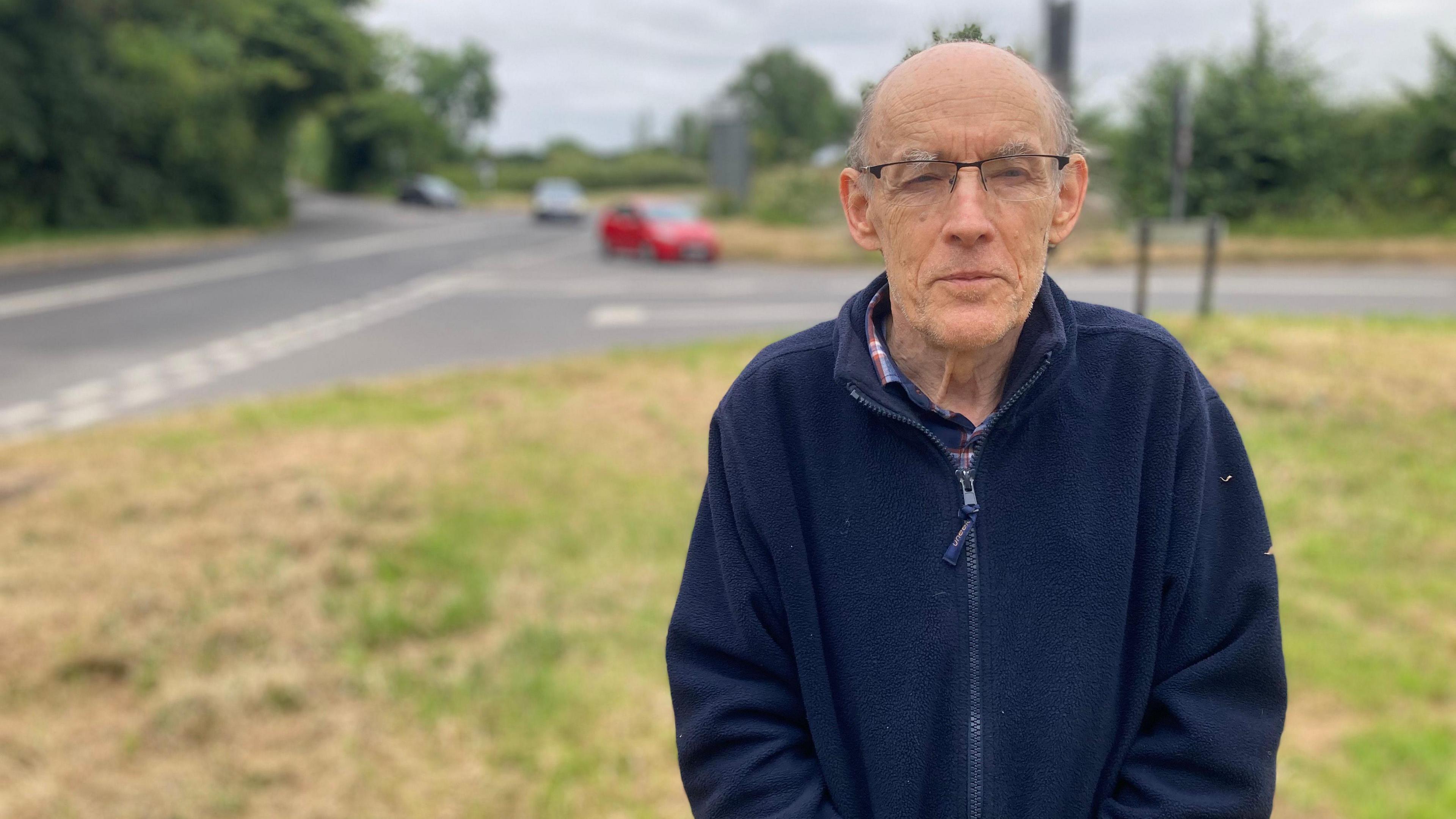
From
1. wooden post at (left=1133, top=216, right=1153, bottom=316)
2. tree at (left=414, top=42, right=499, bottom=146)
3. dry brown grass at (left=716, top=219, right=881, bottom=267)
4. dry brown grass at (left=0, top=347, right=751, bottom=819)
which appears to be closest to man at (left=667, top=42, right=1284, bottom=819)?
dry brown grass at (left=0, top=347, right=751, bottom=819)

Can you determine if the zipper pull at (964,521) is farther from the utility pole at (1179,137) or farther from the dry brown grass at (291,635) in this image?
the utility pole at (1179,137)

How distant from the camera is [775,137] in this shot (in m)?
51.1

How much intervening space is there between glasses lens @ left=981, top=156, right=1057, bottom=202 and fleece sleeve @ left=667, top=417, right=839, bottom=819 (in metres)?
0.48

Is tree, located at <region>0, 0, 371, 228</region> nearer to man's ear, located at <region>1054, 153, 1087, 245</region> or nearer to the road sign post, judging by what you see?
the road sign post

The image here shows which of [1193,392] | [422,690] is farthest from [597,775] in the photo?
[1193,392]

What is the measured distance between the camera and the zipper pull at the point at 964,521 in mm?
1432

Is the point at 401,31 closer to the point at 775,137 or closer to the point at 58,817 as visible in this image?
the point at 775,137

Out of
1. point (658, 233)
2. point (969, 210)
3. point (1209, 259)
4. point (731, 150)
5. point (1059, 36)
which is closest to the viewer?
point (969, 210)

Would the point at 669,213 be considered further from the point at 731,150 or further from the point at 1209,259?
the point at 1209,259

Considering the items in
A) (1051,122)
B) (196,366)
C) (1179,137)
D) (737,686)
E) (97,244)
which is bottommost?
(196,366)

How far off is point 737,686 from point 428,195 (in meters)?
48.9

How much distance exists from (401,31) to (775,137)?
69.9 feet

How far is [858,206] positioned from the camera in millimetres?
1519

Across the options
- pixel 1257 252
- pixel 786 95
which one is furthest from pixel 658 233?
pixel 786 95
